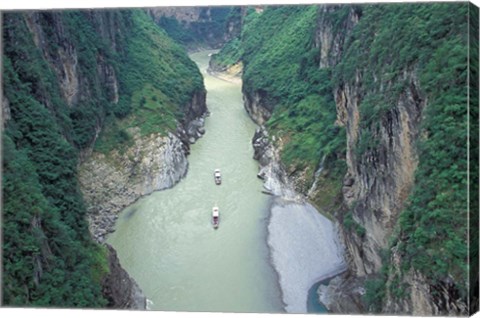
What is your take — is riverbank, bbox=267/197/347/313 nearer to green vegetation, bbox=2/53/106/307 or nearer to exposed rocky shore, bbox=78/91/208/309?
exposed rocky shore, bbox=78/91/208/309

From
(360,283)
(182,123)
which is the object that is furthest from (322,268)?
(182,123)

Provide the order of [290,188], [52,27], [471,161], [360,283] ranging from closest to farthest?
[471,161]
[360,283]
[52,27]
[290,188]

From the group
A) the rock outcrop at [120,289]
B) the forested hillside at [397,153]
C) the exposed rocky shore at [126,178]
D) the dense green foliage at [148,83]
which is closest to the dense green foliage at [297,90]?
the forested hillside at [397,153]

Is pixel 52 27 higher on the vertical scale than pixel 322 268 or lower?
higher

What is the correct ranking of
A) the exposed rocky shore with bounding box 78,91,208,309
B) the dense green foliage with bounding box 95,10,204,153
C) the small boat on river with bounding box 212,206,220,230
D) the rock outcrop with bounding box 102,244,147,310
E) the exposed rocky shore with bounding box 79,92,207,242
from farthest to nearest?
the dense green foliage with bounding box 95,10,204,153
the exposed rocky shore with bounding box 79,92,207,242
the small boat on river with bounding box 212,206,220,230
the exposed rocky shore with bounding box 78,91,208,309
the rock outcrop with bounding box 102,244,147,310

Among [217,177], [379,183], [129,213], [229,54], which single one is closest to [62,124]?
[129,213]

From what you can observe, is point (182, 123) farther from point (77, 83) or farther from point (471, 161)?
point (471, 161)

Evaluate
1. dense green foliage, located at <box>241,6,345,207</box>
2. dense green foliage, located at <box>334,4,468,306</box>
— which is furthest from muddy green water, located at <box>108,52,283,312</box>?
dense green foliage, located at <box>334,4,468,306</box>
